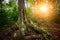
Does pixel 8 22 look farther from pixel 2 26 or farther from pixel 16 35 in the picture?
pixel 16 35

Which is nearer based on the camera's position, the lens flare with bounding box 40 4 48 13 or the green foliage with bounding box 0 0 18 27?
the green foliage with bounding box 0 0 18 27

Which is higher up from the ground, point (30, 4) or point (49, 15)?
point (30, 4)

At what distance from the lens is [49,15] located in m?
12.3

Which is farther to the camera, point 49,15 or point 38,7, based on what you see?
point 38,7

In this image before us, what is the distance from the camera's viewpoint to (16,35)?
7.53 metres

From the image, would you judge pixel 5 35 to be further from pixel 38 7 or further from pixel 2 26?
pixel 38 7

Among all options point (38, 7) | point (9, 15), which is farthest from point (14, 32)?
point (38, 7)

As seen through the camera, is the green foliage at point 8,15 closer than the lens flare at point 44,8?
Yes

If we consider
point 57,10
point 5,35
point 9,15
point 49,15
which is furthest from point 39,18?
point 5,35

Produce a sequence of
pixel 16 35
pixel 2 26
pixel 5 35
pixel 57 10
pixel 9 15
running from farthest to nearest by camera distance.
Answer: pixel 57 10
pixel 9 15
pixel 2 26
pixel 5 35
pixel 16 35

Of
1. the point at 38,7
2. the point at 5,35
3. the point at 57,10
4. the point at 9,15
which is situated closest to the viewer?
the point at 5,35

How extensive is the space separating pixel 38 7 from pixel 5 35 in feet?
20.1

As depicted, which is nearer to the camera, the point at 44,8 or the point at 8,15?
the point at 8,15

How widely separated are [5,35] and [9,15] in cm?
257
